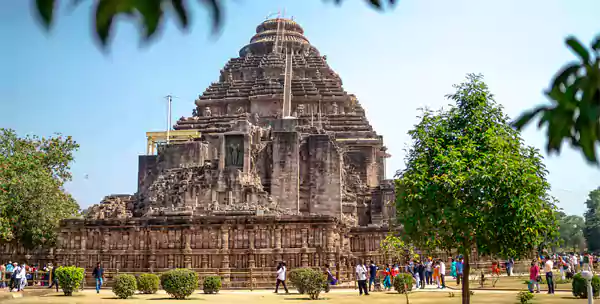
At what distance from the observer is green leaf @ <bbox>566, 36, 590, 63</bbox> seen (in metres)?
→ 3.15

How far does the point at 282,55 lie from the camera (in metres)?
70.6

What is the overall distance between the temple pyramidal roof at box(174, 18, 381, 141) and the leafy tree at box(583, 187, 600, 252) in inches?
1258

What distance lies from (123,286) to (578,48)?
2323cm

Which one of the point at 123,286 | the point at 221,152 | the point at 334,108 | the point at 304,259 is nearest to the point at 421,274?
the point at 304,259

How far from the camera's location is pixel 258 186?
144 ft

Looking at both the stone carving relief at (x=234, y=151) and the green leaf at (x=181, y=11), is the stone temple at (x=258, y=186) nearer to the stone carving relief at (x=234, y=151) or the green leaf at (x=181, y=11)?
the stone carving relief at (x=234, y=151)

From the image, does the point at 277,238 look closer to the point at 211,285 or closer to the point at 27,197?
the point at 211,285

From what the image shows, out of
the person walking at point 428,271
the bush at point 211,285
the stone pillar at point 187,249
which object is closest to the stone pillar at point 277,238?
the stone pillar at point 187,249

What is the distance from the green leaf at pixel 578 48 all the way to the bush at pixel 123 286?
2319cm

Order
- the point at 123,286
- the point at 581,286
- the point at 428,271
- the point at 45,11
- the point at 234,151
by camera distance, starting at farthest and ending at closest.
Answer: the point at 234,151
the point at 428,271
the point at 123,286
the point at 581,286
the point at 45,11

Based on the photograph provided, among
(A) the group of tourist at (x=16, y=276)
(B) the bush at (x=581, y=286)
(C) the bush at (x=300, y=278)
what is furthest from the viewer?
(A) the group of tourist at (x=16, y=276)

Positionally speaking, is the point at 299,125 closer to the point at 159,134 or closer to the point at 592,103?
the point at 159,134

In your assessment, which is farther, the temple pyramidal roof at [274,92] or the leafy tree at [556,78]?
the temple pyramidal roof at [274,92]

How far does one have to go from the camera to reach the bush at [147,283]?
26.9 m
